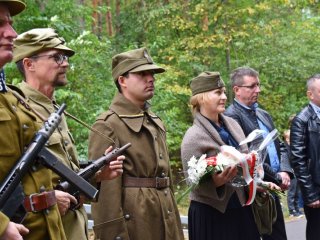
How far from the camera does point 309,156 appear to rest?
284 inches

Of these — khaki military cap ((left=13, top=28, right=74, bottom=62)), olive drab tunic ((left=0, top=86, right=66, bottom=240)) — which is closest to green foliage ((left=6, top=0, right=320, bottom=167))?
khaki military cap ((left=13, top=28, right=74, bottom=62))

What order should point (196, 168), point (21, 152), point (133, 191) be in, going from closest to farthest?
point (21, 152) → point (133, 191) → point (196, 168)

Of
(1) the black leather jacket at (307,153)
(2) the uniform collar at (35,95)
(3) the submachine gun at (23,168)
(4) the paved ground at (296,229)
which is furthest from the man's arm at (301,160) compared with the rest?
(3) the submachine gun at (23,168)

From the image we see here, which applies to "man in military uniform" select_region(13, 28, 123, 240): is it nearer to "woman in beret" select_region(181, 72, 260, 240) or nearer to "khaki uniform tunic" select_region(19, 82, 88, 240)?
"khaki uniform tunic" select_region(19, 82, 88, 240)

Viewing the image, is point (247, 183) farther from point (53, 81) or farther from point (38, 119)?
point (38, 119)

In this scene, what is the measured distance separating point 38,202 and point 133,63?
2236mm

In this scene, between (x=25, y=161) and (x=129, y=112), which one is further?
(x=129, y=112)

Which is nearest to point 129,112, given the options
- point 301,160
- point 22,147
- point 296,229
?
point 22,147

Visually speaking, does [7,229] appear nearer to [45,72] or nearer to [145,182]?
[45,72]

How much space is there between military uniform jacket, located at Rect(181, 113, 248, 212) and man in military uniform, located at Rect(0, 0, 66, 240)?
2.37 metres

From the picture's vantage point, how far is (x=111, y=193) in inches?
197

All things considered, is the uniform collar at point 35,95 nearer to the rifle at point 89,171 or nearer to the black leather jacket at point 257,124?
the rifle at point 89,171

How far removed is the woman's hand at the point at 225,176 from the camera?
18.1 ft

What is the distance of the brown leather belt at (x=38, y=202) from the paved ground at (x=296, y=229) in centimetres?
737
